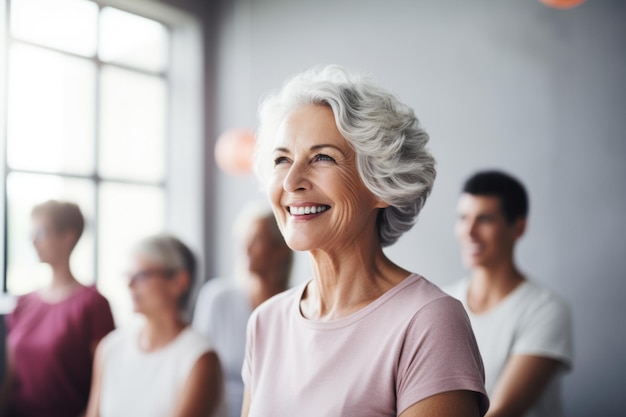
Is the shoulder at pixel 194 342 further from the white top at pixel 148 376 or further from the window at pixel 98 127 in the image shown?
the window at pixel 98 127

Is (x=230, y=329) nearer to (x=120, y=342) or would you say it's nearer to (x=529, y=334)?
(x=120, y=342)

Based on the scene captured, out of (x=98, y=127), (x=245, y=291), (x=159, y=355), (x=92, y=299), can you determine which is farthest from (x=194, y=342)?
(x=98, y=127)

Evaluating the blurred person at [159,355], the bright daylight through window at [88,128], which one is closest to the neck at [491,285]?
the blurred person at [159,355]

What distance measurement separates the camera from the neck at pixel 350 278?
128cm

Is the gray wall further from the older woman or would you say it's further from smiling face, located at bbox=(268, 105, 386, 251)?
smiling face, located at bbox=(268, 105, 386, 251)

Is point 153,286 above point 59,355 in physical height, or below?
above

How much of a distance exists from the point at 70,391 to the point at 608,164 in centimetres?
286

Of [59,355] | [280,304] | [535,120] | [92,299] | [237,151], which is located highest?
[535,120]

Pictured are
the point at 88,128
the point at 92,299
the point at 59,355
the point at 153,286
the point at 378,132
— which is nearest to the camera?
Answer: the point at 378,132

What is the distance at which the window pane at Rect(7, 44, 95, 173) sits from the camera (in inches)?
182

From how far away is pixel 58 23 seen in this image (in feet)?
16.2

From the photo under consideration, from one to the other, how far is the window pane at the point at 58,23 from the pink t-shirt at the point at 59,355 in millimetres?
2395

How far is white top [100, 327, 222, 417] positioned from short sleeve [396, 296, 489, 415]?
138cm

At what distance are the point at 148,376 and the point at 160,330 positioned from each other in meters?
0.19
